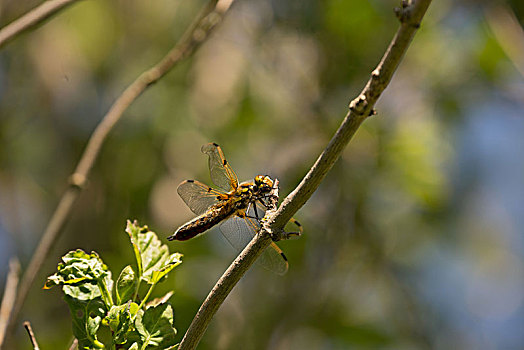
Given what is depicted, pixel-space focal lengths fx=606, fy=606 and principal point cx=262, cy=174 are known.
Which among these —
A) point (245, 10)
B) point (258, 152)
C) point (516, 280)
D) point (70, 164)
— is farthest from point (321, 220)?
point (516, 280)

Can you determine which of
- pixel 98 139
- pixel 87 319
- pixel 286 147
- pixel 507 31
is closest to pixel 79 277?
pixel 87 319

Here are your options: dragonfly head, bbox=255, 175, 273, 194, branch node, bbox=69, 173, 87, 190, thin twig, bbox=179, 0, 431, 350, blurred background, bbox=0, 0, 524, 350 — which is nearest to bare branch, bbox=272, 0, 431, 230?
thin twig, bbox=179, 0, 431, 350

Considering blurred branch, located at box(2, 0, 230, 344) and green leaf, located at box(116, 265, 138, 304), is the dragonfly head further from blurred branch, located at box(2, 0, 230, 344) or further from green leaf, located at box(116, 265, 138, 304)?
blurred branch, located at box(2, 0, 230, 344)

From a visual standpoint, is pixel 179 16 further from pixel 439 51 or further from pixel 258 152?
pixel 439 51

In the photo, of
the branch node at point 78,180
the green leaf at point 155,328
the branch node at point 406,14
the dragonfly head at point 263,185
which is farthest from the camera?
the branch node at point 78,180

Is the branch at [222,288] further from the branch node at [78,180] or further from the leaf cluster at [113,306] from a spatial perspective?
the branch node at [78,180]

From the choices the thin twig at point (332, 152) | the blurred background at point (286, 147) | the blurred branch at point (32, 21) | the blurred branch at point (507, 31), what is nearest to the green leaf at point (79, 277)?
the thin twig at point (332, 152)
